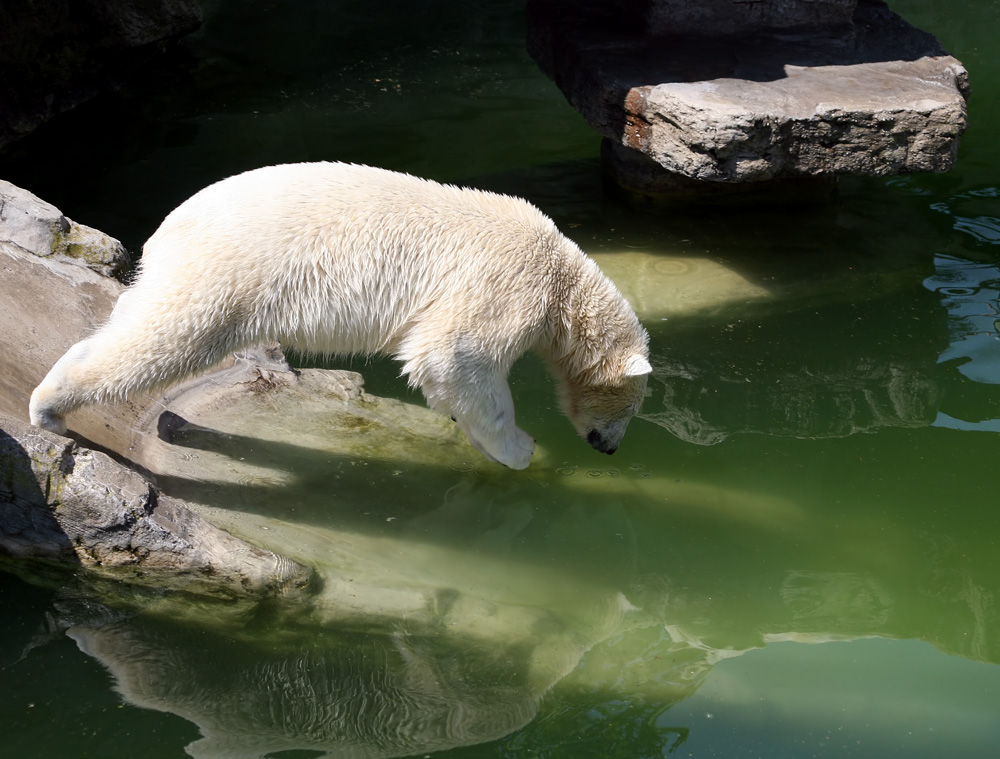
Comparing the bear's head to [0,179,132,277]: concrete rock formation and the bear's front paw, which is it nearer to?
the bear's front paw

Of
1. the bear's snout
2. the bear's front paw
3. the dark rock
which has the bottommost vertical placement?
the bear's snout

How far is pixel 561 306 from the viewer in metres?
4.17

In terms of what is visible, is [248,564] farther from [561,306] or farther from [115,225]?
[115,225]

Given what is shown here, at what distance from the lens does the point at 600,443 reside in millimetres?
4613

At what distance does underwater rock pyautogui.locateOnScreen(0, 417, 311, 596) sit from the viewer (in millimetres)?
3449

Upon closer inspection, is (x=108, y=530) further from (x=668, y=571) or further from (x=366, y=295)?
(x=668, y=571)

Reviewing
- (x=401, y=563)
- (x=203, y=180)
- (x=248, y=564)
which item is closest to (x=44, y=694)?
(x=248, y=564)

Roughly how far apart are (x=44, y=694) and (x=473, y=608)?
148 cm

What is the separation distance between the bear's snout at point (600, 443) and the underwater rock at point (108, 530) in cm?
164

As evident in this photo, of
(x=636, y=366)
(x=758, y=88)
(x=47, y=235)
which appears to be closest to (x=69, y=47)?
(x=47, y=235)

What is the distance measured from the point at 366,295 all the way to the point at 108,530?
127cm

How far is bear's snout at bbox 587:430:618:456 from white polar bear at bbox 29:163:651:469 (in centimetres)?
29

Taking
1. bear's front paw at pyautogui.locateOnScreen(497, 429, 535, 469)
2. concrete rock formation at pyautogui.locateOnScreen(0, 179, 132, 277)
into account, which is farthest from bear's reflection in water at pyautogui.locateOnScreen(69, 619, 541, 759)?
concrete rock formation at pyautogui.locateOnScreen(0, 179, 132, 277)

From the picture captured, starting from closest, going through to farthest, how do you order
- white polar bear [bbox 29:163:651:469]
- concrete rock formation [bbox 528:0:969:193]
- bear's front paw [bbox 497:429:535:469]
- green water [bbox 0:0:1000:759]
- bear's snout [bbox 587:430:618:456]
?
green water [bbox 0:0:1000:759] → white polar bear [bbox 29:163:651:469] → bear's front paw [bbox 497:429:535:469] → bear's snout [bbox 587:430:618:456] → concrete rock formation [bbox 528:0:969:193]
